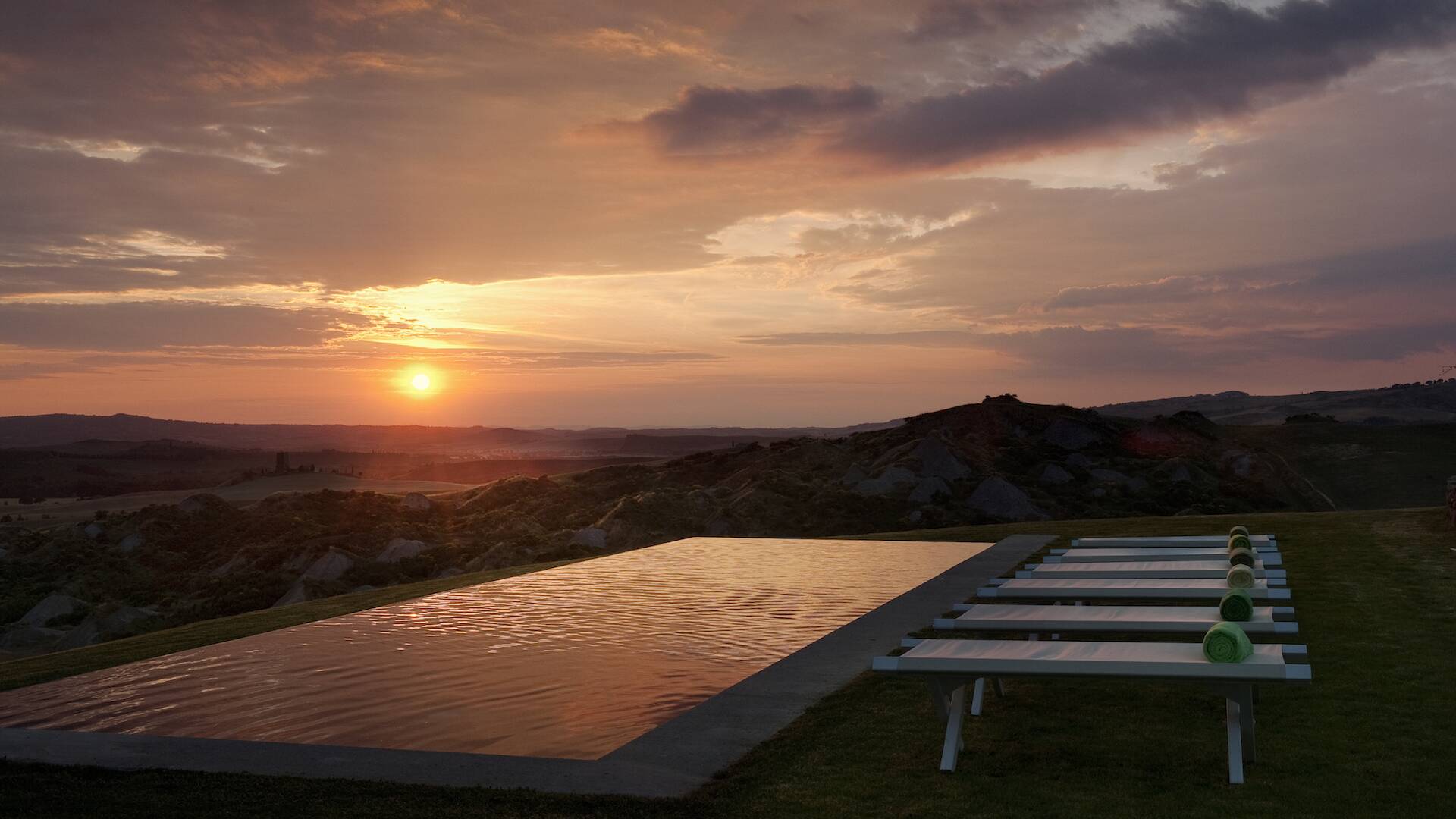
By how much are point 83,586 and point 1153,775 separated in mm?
28082

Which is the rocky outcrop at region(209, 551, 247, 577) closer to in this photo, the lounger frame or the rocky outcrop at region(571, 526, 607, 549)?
the rocky outcrop at region(571, 526, 607, 549)

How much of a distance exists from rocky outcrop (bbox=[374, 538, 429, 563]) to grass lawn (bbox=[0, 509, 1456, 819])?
2052cm

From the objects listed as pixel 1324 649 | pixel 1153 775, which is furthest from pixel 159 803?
pixel 1324 649

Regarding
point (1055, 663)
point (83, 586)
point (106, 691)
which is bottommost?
point (83, 586)

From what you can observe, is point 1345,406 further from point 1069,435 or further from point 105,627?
point 105,627

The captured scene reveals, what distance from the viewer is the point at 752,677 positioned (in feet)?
26.2

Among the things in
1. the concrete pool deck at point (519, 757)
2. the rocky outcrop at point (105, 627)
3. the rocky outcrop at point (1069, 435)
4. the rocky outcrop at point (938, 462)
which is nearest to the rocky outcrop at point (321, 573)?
the rocky outcrop at point (105, 627)

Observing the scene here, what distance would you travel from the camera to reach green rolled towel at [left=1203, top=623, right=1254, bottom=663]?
5.41 m

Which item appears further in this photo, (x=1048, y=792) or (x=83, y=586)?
(x=83, y=586)

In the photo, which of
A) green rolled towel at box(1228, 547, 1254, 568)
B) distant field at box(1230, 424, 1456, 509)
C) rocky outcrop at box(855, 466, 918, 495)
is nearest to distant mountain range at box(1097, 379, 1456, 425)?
distant field at box(1230, 424, 1456, 509)

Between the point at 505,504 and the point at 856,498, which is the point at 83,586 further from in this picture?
the point at 856,498

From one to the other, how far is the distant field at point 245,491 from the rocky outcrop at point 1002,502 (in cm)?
2624

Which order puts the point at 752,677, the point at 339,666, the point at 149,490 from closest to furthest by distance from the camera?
the point at 752,677 → the point at 339,666 → the point at 149,490

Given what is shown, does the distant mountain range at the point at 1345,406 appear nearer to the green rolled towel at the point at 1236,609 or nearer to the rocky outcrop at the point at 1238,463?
the rocky outcrop at the point at 1238,463
